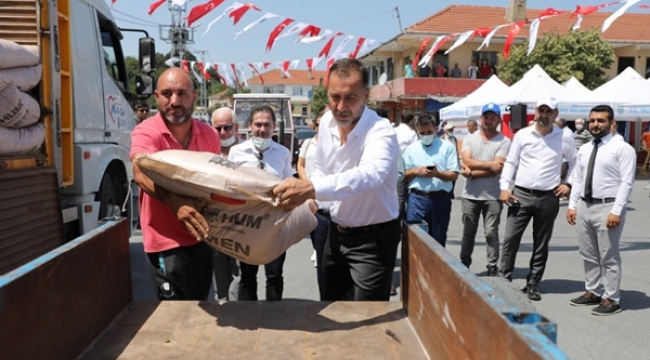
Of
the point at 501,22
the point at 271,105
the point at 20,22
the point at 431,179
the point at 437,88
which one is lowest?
the point at 431,179

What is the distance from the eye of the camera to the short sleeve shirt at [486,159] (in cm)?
614

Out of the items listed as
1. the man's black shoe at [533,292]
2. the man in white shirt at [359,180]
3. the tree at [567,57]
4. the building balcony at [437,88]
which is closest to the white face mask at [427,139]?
the man's black shoe at [533,292]

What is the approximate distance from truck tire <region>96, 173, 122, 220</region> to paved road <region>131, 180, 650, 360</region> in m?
0.79

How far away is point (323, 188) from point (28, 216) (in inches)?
103

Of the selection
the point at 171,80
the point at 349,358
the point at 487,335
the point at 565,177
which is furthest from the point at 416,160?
the point at 487,335

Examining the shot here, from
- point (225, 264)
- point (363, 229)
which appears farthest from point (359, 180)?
point (225, 264)

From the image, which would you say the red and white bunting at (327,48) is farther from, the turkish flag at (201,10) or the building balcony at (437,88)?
the building balcony at (437,88)

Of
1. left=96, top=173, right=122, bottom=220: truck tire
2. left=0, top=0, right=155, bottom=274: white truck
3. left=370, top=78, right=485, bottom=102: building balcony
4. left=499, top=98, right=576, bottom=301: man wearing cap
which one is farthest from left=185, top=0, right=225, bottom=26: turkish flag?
left=370, top=78, right=485, bottom=102: building balcony

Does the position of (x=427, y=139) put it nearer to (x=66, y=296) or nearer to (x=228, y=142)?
(x=228, y=142)

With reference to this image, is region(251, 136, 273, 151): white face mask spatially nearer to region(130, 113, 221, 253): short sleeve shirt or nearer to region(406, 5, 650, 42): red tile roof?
region(130, 113, 221, 253): short sleeve shirt

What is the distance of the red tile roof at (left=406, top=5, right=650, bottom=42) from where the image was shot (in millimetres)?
29516

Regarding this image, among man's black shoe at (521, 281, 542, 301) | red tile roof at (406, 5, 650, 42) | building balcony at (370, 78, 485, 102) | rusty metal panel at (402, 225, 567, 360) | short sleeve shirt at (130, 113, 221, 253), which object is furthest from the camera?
red tile roof at (406, 5, 650, 42)

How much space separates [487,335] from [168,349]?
1305 millimetres

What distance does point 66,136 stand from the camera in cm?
488
